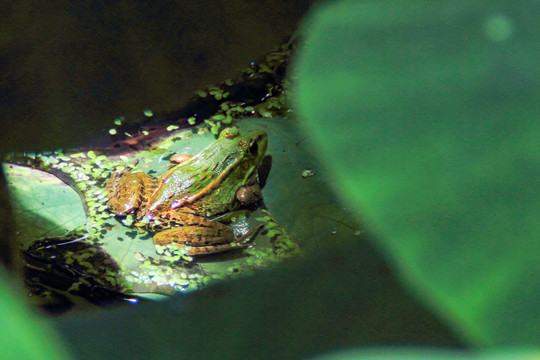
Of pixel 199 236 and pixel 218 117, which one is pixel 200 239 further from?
pixel 218 117

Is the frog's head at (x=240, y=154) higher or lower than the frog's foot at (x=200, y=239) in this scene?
higher

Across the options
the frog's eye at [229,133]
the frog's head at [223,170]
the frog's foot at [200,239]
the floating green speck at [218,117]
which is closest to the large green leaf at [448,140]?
the frog's foot at [200,239]

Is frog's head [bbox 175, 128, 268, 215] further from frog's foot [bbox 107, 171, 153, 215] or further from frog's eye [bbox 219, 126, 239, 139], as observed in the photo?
frog's foot [bbox 107, 171, 153, 215]

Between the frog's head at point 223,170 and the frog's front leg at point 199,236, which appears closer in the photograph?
the frog's front leg at point 199,236

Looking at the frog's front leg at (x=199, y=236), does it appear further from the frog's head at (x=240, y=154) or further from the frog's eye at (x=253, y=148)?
the frog's eye at (x=253, y=148)

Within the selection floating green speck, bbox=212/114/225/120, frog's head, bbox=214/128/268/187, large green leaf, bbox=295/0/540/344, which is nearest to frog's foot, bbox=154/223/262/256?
frog's head, bbox=214/128/268/187

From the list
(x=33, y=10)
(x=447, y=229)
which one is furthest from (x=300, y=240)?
(x=33, y=10)

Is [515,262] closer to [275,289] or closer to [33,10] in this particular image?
[275,289]
